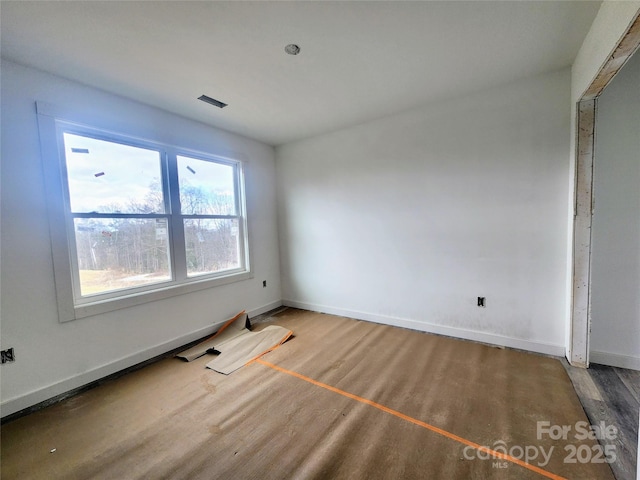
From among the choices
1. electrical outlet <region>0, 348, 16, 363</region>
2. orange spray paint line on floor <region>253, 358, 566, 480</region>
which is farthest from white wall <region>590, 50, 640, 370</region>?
electrical outlet <region>0, 348, 16, 363</region>

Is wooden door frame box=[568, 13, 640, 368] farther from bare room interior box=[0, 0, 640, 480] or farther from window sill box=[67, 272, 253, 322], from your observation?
window sill box=[67, 272, 253, 322]

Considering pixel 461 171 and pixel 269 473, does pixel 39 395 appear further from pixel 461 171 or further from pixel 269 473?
pixel 461 171

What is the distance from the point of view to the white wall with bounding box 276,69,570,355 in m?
2.38

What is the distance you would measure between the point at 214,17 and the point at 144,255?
224 centimetres

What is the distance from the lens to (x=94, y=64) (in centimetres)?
194

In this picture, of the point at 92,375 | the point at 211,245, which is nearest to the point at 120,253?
the point at 211,245

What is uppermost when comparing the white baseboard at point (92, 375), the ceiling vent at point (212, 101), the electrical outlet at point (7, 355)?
the ceiling vent at point (212, 101)

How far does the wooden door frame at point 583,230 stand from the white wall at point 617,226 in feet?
0.68

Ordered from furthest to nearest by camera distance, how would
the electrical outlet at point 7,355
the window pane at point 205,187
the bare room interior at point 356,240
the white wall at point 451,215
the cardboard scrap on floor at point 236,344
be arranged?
the window pane at point 205,187
the cardboard scrap on floor at point 236,344
the white wall at point 451,215
the electrical outlet at point 7,355
the bare room interior at point 356,240

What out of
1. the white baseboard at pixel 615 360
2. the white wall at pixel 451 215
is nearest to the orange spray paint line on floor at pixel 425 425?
the white wall at pixel 451 215

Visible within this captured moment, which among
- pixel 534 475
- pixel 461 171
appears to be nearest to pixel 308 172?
pixel 461 171

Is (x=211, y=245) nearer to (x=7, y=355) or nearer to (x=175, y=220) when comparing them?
(x=175, y=220)

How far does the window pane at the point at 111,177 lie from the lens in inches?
87.0

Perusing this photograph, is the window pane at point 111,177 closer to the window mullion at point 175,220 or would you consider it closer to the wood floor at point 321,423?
the window mullion at point 175,220
